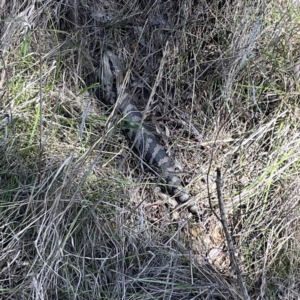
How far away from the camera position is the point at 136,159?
3398 millimetres

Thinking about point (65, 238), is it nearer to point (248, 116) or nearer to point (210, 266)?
point (210, 266)

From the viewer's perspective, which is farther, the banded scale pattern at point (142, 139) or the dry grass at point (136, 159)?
the banded scale pattern at point (142, 139)

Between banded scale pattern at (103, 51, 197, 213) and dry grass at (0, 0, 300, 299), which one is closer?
dry grass at (0, 0, 300, 299)

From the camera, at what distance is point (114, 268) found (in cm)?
288

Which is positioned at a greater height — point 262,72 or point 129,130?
point 262,72

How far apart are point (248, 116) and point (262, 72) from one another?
0.31 meters

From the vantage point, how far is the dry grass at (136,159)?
Answer: 9.20 feet

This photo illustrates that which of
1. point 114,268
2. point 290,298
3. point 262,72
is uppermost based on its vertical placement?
point 262,72

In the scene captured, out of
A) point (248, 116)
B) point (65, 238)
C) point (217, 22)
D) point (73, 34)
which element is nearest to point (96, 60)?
point (73, 34)

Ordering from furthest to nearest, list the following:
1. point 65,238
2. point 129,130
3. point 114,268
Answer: point 129,130, point 114,268, point 65,238

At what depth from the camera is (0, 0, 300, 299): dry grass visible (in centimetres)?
280

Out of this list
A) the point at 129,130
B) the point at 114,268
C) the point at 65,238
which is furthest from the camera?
the point at 129,130

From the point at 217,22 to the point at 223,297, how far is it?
6.21 feet

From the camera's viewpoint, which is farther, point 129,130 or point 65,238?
point 129,130
